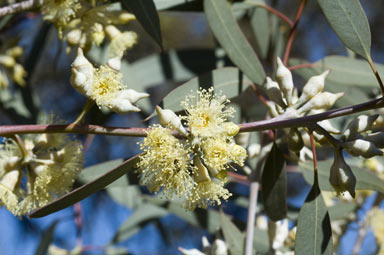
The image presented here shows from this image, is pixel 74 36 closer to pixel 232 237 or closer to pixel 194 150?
pixel 194 150

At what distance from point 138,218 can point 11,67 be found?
2.97 ft

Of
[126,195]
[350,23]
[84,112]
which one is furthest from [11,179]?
[126,195]

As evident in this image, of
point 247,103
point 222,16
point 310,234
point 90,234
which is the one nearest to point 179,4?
point 222,16

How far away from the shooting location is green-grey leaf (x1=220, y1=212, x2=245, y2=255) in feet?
4.83

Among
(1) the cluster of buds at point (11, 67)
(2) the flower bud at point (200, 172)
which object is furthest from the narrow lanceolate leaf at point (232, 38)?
(1) the cluster of buds at point (11, 67)

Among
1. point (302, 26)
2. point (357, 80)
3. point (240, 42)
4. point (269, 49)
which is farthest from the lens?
point (302, 26)

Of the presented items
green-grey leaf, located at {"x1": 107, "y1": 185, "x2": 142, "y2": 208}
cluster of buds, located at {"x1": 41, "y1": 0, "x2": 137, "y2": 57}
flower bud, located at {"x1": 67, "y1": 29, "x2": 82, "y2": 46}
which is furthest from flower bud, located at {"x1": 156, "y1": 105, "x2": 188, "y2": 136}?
green-grey leaf, located at {"x1": 107, "y1": 185, "x2": 142, "y2": 208}

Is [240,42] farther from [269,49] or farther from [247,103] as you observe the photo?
[247,103]

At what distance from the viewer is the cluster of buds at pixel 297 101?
117cm

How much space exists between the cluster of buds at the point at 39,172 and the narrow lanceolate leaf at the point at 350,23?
0.72m

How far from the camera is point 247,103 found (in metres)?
3.05

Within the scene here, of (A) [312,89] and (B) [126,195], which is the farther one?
(B) [126,195]

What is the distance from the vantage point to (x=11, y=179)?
4.13ft

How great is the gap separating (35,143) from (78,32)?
361mm
